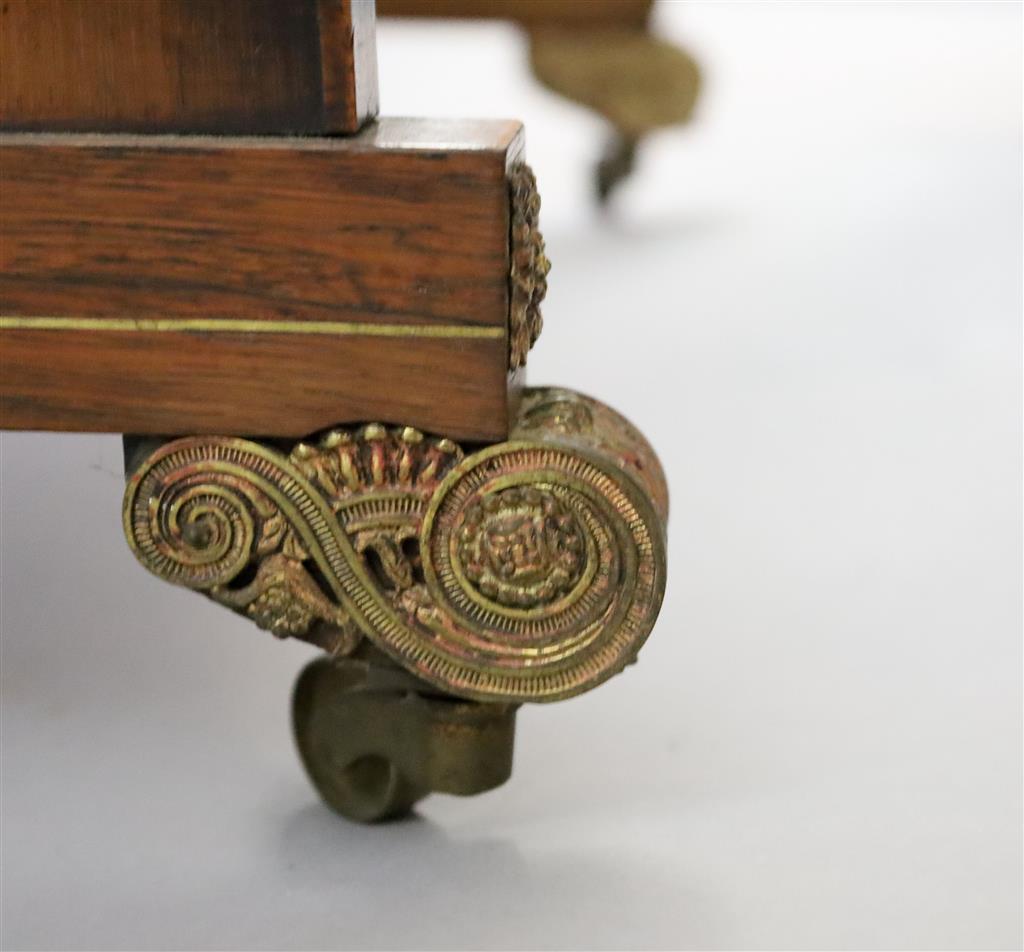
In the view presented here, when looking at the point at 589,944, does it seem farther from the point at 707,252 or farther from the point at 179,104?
the point at 707,252

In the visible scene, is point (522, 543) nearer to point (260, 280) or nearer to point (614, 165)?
point (260, 280)

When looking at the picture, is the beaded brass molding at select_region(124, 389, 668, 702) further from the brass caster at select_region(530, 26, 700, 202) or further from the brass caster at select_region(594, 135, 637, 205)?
the brass caster at select_region(594, 135, 637, 205)

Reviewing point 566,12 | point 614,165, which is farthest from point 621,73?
point 614,165

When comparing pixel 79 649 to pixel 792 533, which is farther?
pixel 792 533

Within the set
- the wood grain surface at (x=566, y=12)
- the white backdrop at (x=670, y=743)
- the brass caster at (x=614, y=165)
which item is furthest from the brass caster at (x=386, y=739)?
the brass caster at (x=614, y=165)

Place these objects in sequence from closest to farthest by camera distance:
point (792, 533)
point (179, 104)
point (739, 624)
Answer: point (179, 104) < point (739, 624) < point (792, 533)

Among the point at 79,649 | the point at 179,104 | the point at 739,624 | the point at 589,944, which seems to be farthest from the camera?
the point at 739,624

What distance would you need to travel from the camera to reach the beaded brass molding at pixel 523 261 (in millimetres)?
872

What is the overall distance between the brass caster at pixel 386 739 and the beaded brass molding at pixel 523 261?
213mm

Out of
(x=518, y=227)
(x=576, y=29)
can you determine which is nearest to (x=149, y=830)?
(x=518, y=227)

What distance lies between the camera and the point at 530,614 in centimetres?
90

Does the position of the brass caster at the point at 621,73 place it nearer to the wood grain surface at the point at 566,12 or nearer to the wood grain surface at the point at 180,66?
the wood grain surface at the point at 566,12

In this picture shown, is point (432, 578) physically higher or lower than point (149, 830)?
higher

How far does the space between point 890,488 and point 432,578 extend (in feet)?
2.70
